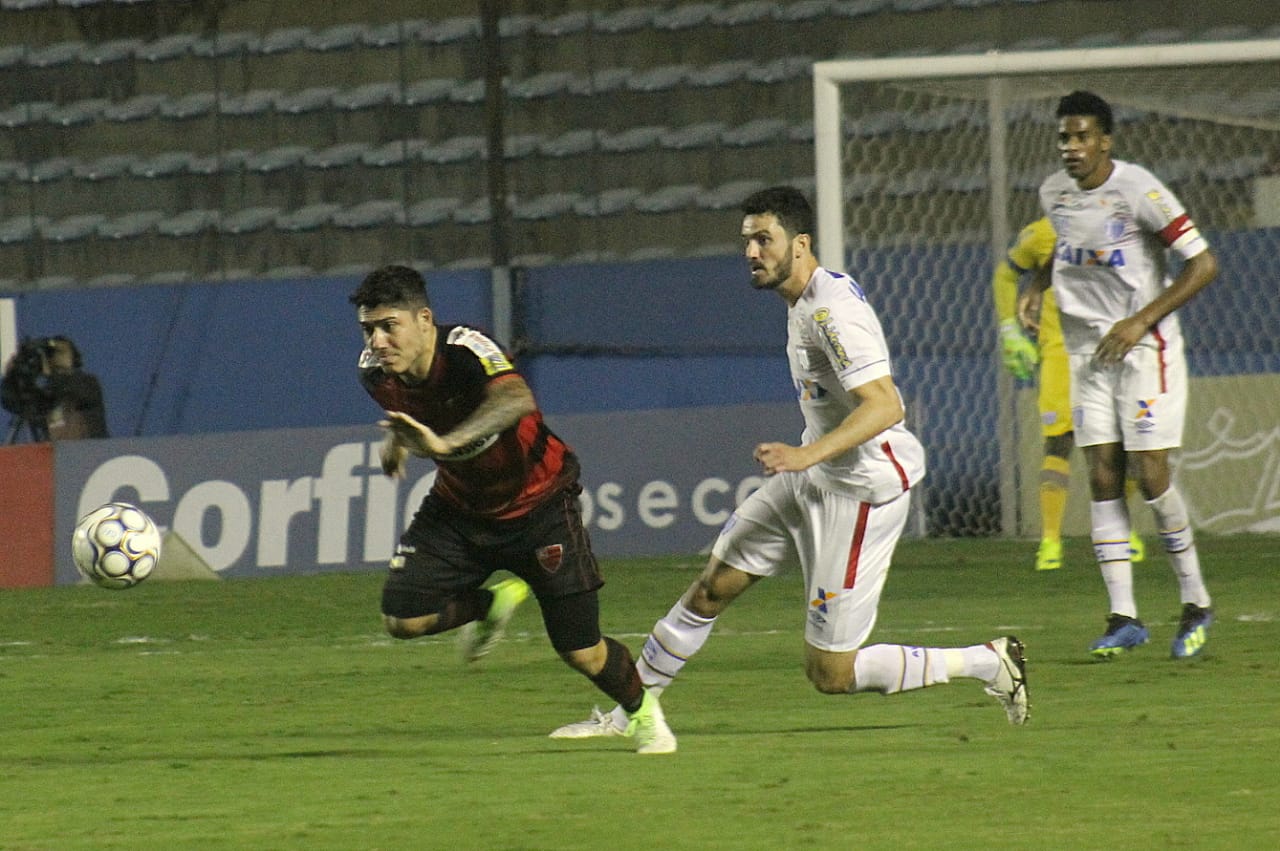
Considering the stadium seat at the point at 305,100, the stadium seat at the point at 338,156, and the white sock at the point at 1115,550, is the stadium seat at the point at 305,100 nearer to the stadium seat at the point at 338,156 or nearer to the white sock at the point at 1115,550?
the stadium seat at the point at 338,156

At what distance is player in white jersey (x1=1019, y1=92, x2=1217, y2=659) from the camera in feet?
26.2

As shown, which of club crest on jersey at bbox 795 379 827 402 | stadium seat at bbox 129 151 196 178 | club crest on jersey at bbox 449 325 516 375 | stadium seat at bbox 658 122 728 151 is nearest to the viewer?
club crest on jersey at bbox 449 325 516 375

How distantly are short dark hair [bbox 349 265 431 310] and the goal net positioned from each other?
7.97 metres

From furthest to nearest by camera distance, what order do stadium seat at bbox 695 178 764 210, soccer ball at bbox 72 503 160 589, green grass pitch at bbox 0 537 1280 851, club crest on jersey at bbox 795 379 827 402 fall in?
stadium seat at bbox 695 178 764 210 → soccer ball at bbox 72 503 160 589 → club crest on jersey at bbox 795 379 827 402 → green grass pitch at bbox 0 537 1280 851

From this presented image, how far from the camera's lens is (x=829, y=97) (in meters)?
12.6

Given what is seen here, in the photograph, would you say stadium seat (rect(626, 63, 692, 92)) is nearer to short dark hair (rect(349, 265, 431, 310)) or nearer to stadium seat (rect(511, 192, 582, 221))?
stadium seat (rect(511, 192, 582, 221))

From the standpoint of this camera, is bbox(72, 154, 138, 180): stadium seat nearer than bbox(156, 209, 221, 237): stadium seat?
No

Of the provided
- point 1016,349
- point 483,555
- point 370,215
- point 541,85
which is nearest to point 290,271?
point 370,215

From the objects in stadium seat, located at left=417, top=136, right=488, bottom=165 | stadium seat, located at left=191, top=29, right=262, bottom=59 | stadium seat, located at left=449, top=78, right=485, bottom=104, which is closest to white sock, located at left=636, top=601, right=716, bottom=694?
stadium seat, located at left=417, top=136, right=488, bottom=165

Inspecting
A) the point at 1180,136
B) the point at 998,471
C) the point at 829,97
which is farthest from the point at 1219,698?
→ the point at 1180,136

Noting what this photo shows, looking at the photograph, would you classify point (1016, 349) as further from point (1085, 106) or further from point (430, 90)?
point (430, 90)

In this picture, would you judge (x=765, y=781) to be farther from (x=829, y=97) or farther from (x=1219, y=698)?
(x=829, y=97)

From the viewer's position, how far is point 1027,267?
10.5 meters

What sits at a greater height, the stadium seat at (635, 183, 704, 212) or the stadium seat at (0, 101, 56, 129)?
the stadium seat at (0, 101, 56, 129)
